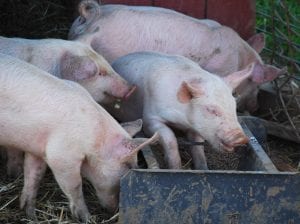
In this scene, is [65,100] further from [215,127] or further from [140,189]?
[215,127]

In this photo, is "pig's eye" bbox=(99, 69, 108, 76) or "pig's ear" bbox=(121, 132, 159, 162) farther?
"pig's eye" bbox=(99, 69, 108, 76)

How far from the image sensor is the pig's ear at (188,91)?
3242mm

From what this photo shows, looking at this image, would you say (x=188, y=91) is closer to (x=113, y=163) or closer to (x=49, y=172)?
(x=113, y=163)

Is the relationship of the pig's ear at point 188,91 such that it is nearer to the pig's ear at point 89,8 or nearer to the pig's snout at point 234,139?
the pig's snout at point 234,139

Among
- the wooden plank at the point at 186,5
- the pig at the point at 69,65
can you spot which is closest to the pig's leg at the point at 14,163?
the pig at the point at 69,65

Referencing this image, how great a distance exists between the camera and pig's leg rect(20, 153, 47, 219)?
10.3 ft

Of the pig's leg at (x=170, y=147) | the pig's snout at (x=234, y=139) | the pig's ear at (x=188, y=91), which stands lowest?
the pig's leg at (x=170, y=147)

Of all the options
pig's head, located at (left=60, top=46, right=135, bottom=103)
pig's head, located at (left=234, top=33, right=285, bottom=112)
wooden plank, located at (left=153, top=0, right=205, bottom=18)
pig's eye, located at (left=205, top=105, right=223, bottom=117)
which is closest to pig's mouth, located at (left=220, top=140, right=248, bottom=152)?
pig's eye, located at (left=205, top=105, right=223, bottom=117)

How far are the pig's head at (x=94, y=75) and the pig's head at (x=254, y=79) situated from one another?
84 cm

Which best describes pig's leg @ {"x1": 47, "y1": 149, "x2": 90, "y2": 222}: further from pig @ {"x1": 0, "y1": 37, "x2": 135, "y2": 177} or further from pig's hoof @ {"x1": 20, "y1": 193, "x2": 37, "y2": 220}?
pig @ {"x1": 0, "y1": 37, "x2": 135, "y2": 177}

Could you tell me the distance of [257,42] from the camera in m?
4.47

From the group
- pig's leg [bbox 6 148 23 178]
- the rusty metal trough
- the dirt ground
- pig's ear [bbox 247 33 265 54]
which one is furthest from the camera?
pig's ear [bbox 247 33 265 54]

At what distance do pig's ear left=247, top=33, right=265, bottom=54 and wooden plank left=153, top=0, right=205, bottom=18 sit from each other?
0.41 meters

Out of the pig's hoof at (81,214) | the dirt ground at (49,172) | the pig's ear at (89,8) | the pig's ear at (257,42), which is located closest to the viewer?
the pig's hoof at (81,214)
